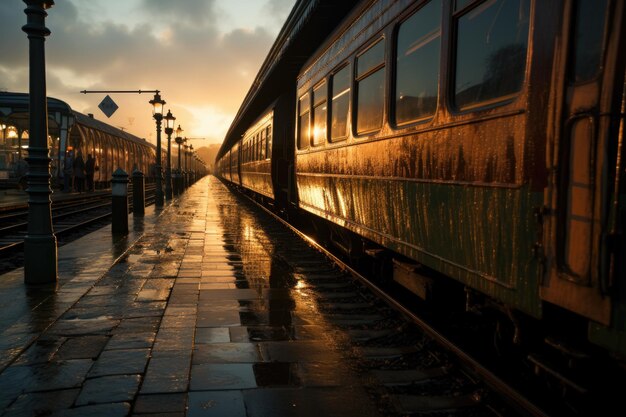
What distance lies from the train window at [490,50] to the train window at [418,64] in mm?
343

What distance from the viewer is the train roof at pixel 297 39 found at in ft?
34.8

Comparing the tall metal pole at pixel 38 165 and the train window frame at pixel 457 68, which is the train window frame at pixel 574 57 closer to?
the train window frame at pixel 457 68

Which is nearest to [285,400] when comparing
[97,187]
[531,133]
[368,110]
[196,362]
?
[196,362]

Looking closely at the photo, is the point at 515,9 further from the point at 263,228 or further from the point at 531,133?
the point at 263,228

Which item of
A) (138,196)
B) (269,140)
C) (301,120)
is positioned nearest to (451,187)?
(301,120)

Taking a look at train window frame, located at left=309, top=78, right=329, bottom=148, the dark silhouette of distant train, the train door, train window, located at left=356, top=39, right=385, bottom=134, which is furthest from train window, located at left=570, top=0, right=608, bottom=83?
the dark silhouette of distant train

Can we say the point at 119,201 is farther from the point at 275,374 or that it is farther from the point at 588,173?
the point at 588,173

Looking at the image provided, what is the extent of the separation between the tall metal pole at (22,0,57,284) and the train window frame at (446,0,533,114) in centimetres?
431

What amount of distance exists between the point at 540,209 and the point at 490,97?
0.87m

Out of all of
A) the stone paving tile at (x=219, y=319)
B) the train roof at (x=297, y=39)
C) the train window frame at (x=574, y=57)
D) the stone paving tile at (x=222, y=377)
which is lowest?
the stone paving tile at (x=219, y=319)

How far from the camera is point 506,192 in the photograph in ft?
9.74

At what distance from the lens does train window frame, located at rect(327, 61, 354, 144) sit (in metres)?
6.23

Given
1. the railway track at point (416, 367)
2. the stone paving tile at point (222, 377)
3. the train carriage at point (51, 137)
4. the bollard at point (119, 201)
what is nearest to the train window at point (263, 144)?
the bollard at point (119, 201)

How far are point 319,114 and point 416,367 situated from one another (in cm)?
496
